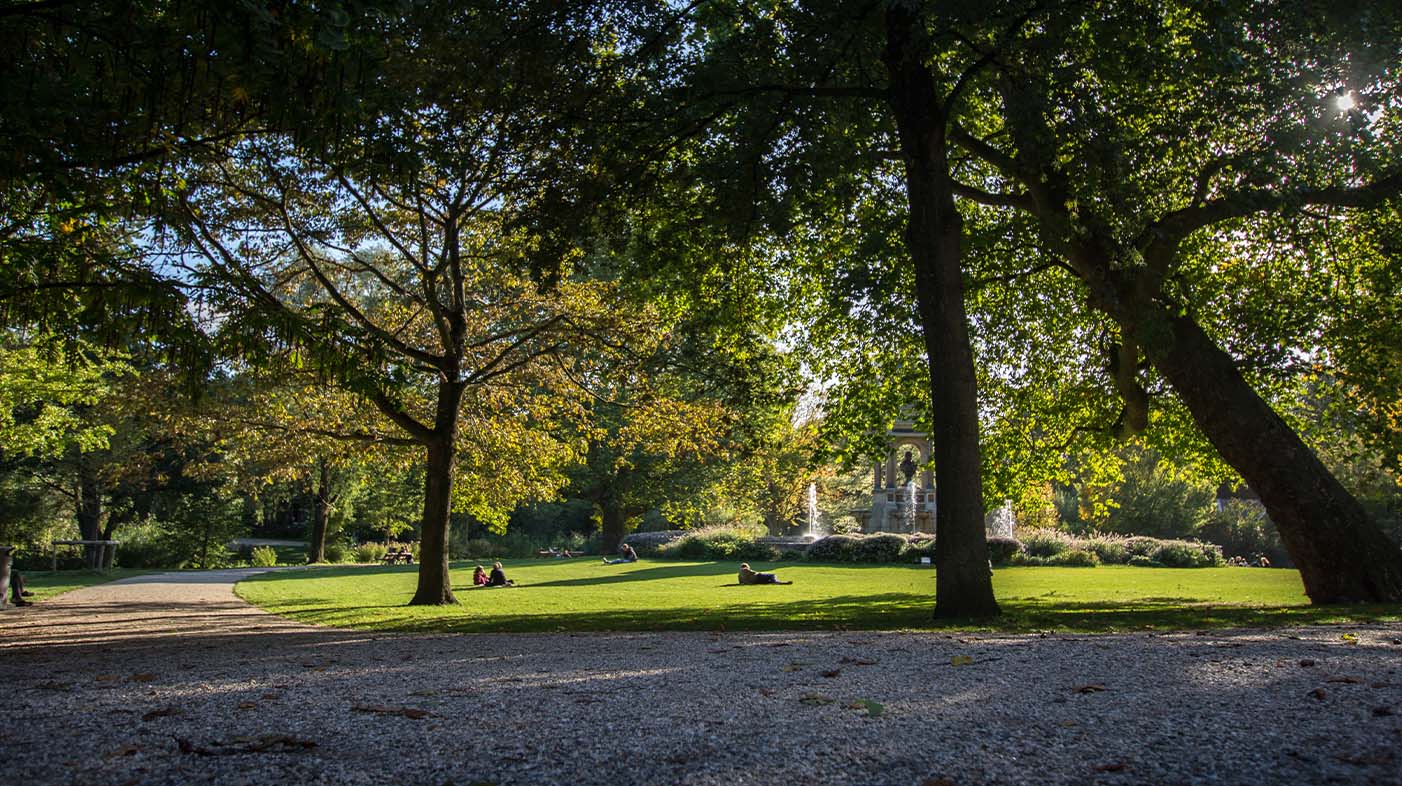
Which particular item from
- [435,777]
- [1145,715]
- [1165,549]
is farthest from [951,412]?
[1165,549]

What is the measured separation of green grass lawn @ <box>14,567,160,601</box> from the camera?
18756 millimetres

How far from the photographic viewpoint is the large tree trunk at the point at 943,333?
32.8 ft

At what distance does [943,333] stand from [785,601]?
22.0ft

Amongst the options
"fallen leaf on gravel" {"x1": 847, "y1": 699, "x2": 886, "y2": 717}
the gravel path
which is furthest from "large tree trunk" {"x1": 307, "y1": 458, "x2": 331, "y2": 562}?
"fallen leaf on gravel" {"x1": 847, "y1": 699, "x2": 886, "y2": 717}

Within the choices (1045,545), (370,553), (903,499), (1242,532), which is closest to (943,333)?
(1045,545)

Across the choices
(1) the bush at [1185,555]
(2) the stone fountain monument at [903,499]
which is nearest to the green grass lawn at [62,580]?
(2) the stone fountain monument at [903,499]

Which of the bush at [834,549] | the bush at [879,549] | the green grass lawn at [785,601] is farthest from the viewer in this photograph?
the bush at [834,549]

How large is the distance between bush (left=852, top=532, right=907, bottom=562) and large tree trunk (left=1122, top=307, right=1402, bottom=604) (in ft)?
62.2

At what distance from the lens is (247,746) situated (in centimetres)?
364

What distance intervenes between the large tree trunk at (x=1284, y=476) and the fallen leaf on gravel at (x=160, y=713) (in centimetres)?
1072

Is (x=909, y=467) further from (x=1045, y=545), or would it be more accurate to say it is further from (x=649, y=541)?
(x=649, y=541)

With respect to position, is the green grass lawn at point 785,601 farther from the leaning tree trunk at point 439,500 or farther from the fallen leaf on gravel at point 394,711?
the fallen leaf on gravel at point 394,711

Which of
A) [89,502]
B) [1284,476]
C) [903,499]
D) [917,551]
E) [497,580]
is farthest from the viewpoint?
[903,499]

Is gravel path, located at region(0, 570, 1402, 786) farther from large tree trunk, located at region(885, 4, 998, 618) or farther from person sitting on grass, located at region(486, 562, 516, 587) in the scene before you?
person sitting on grass, located at region(486, 562, 516, 587)
